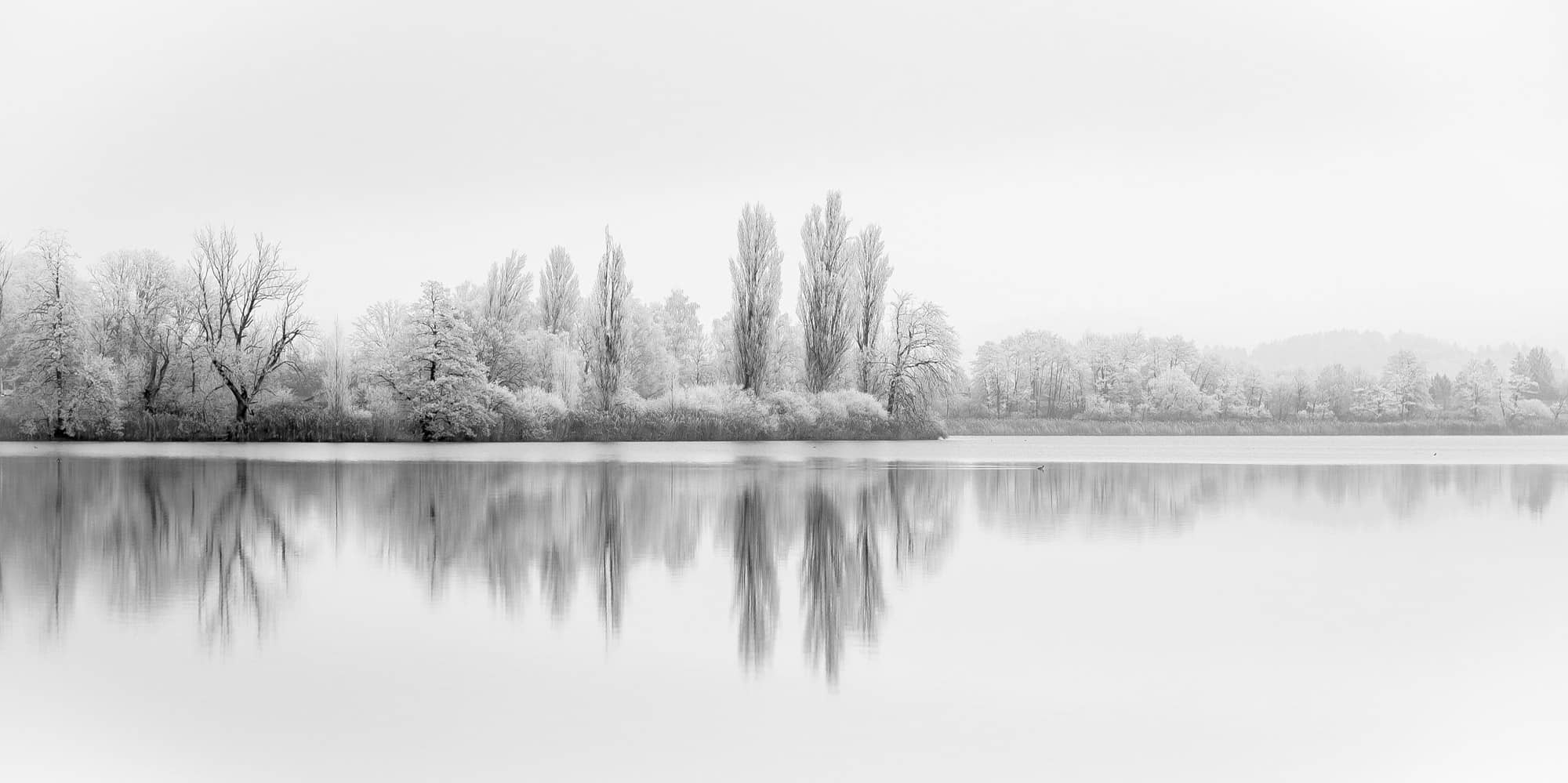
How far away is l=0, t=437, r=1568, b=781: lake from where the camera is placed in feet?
17.1

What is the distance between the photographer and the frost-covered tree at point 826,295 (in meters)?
47.9

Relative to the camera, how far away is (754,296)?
48.2 meters

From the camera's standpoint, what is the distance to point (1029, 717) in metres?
5.71

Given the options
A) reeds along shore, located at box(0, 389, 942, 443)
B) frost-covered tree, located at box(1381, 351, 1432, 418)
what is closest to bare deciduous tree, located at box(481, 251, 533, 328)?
reeds along shore, located at box(0, 389, 942, 443)

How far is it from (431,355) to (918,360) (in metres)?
19.9

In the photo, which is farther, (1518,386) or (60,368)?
(1518,386)

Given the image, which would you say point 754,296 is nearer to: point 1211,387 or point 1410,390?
point 1211,387

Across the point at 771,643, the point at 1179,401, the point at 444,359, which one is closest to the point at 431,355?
the point at 444,359

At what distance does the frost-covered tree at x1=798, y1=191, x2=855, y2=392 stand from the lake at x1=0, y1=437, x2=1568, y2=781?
31542 millimetres

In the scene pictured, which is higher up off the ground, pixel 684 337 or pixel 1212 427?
pixel 684 337

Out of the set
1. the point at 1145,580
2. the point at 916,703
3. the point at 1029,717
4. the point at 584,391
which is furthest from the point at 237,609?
the point at 584,391

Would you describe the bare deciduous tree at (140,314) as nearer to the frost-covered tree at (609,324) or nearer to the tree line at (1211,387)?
the frost-covered tree at (609,324)

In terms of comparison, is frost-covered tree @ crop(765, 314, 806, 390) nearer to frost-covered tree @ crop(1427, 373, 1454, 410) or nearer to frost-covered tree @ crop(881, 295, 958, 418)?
frost-covered tree @ crop(881, 295, 958, 418)

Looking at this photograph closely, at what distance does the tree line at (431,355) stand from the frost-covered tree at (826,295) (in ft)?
0.22
